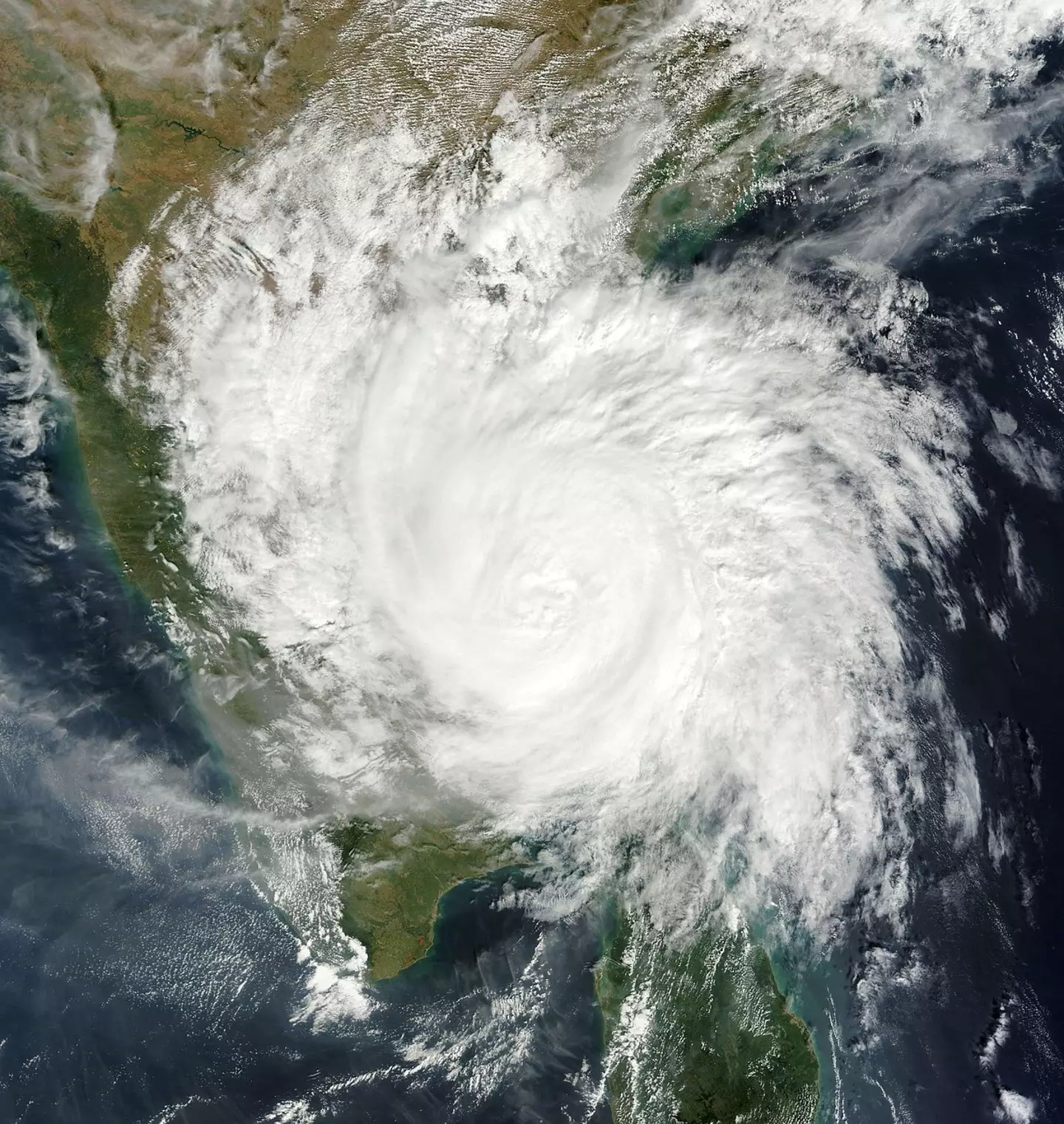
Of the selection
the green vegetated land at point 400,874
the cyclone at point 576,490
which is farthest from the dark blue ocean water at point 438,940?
the cyclone at point 576,490

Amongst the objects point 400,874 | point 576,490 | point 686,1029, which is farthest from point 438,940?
point 576,490

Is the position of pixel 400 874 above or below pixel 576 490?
below

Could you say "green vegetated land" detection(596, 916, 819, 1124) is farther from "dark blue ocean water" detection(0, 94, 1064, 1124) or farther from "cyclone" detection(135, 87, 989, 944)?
"cyclone" detection(135, 87, 989, 944)

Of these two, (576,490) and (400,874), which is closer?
(576,490)

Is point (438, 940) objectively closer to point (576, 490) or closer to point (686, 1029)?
point (686, 1029)

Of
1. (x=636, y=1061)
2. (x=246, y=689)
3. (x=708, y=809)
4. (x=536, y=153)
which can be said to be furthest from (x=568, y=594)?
(x=636, y=1061)

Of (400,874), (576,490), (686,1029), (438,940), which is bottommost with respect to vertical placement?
(686,1029)

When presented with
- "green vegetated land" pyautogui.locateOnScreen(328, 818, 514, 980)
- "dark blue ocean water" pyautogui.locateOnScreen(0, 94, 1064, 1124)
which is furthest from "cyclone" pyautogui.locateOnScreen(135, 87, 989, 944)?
"green vegetated land" pyautogui.locateOnScreen(328, 818, 514, 980)
